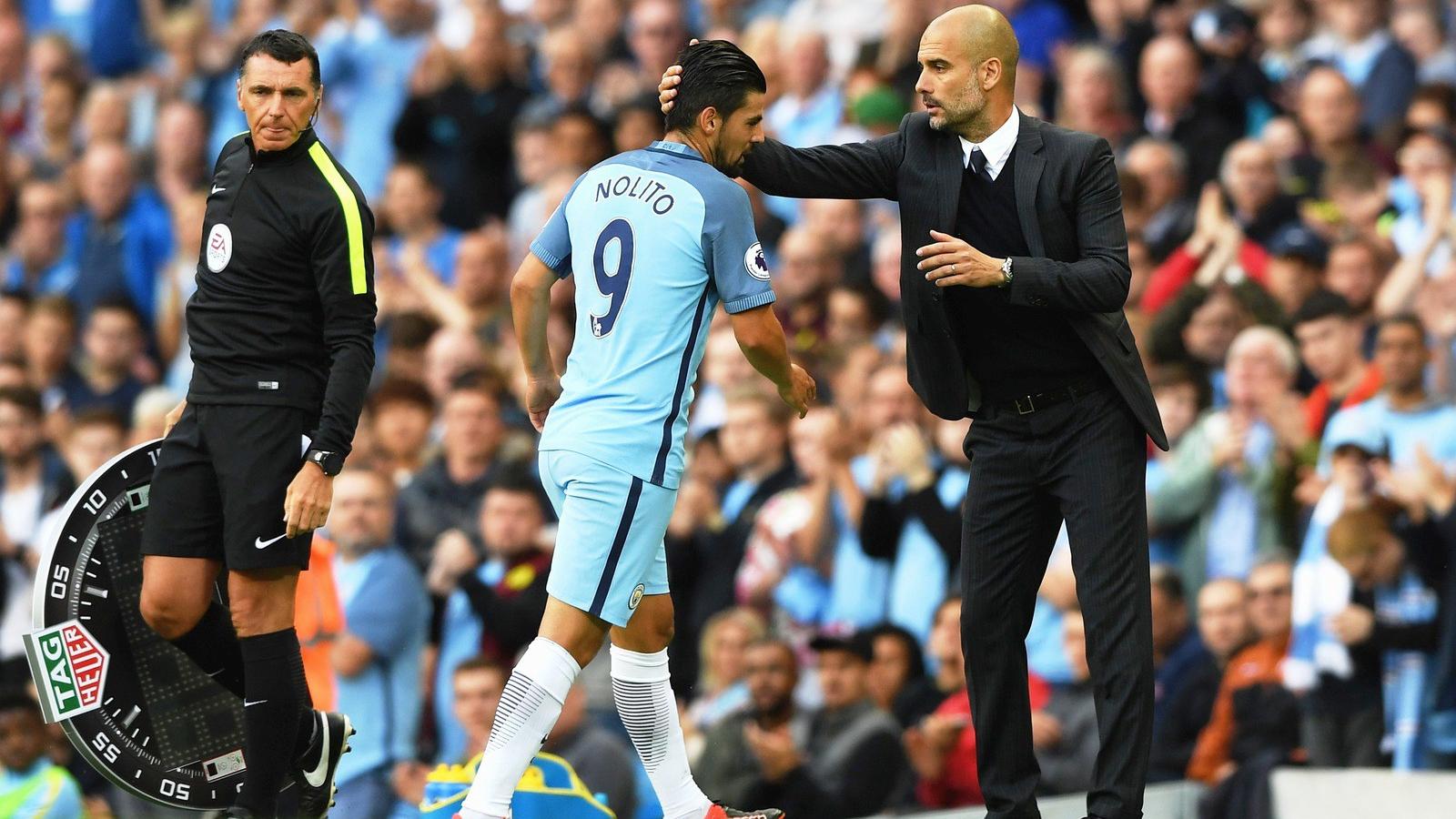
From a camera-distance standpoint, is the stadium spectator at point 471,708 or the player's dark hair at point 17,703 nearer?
the stadium spectator at point 471,708

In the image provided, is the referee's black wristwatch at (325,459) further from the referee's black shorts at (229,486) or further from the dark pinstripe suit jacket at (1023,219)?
the dark pinstripe suit jacket at (1023,219)

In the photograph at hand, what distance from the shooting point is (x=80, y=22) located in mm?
16859

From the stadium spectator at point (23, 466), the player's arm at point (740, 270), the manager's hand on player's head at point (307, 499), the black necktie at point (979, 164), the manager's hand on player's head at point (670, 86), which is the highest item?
the manager's hand on player's head at point (670, 86)

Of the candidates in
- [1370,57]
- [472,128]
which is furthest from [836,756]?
[472,128]

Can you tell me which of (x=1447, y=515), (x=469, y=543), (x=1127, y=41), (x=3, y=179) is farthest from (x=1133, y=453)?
(x=3, y=179)

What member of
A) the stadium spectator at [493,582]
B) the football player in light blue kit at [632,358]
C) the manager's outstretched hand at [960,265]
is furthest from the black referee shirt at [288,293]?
the stadium spectator at [493,582]

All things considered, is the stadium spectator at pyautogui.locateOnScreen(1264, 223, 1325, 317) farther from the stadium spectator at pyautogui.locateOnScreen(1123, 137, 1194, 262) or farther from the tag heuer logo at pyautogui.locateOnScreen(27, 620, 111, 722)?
the tag heuer logo at pyautogui.locateOnScreen(27, 620, 111, 722)

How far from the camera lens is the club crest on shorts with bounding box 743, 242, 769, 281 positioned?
5961mm

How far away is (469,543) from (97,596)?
3.06 meters

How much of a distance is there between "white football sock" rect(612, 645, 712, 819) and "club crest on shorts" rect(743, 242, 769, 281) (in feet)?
3.66

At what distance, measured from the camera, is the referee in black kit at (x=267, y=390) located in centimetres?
620

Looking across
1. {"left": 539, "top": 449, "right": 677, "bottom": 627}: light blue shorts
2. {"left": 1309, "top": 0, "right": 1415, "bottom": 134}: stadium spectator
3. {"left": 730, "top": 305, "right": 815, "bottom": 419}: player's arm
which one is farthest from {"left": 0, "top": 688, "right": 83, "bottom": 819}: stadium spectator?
{"left": 1309, "top": 0, "right": 1415, "bottom": 134}: stadium spectator

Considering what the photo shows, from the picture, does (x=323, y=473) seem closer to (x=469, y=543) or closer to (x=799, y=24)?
(x=469, y=543)
